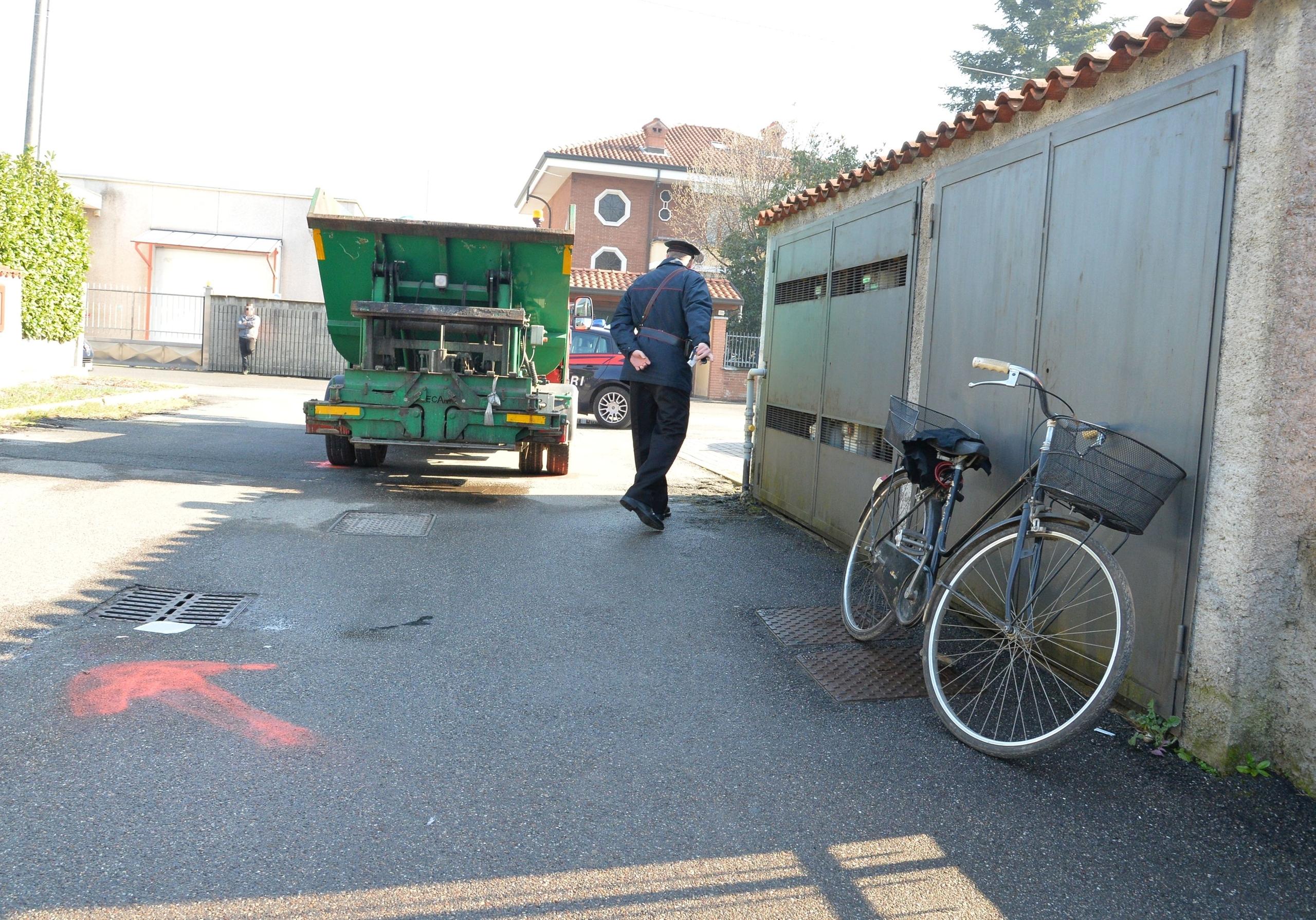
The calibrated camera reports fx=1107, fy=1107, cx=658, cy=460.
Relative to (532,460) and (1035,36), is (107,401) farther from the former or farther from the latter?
(1035,36)

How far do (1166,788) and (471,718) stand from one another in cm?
237

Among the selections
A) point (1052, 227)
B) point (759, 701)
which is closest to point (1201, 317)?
point (1052, 227)

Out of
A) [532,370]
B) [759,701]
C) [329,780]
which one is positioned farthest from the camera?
[532,370]

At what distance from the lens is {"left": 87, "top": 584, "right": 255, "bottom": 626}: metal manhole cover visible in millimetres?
5051

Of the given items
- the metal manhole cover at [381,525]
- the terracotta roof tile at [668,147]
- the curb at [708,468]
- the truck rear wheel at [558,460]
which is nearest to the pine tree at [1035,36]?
the terracotta roof tile at [668,147]

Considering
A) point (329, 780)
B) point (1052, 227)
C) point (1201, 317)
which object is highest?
point (1052, 227)

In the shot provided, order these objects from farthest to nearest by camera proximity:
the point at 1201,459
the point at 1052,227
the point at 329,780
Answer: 1. the point at 1052,227
2. the point at 1201,459
3. the point at 329,780

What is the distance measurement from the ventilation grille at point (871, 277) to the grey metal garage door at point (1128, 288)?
1.07 metres

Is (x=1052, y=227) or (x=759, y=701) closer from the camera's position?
(x=759, y=701)

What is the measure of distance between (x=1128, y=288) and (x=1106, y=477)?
1142 mm

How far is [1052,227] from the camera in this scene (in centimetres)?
505

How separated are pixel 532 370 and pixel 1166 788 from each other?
24.4ft

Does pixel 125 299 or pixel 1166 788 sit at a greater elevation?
pixel 125 299

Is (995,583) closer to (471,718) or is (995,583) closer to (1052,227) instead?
(1052,227)
